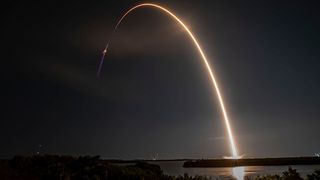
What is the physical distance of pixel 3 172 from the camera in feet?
73.5

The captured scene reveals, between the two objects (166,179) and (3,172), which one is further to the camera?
(3,172)

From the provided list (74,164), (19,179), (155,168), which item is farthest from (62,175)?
(155,168)

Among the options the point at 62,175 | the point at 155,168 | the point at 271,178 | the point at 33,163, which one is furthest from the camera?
the point at 33,163

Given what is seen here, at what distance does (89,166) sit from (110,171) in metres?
2.41

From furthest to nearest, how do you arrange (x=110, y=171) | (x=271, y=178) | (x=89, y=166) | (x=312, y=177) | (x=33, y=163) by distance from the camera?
(x=33, y=163) < (x=89, y=166) < (x=110, y=171) < (x=271, y=178) < (x=312, y=177)

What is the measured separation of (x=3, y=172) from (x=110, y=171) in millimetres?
A: 7257

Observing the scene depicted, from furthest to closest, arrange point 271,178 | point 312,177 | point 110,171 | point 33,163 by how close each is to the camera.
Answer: point 33,163 < point 110,171 < point 271,178 < point 312,177

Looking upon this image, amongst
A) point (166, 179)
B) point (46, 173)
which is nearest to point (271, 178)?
point (166, 179)

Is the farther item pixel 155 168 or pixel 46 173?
pixel 155 168

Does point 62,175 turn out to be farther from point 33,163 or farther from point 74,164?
point 33,163

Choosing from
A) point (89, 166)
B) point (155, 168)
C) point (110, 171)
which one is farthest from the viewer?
point (155, 168)

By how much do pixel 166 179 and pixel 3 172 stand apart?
10.9 meters

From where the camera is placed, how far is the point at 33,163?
95.8ft

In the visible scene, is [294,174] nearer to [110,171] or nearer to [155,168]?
[110,171]
